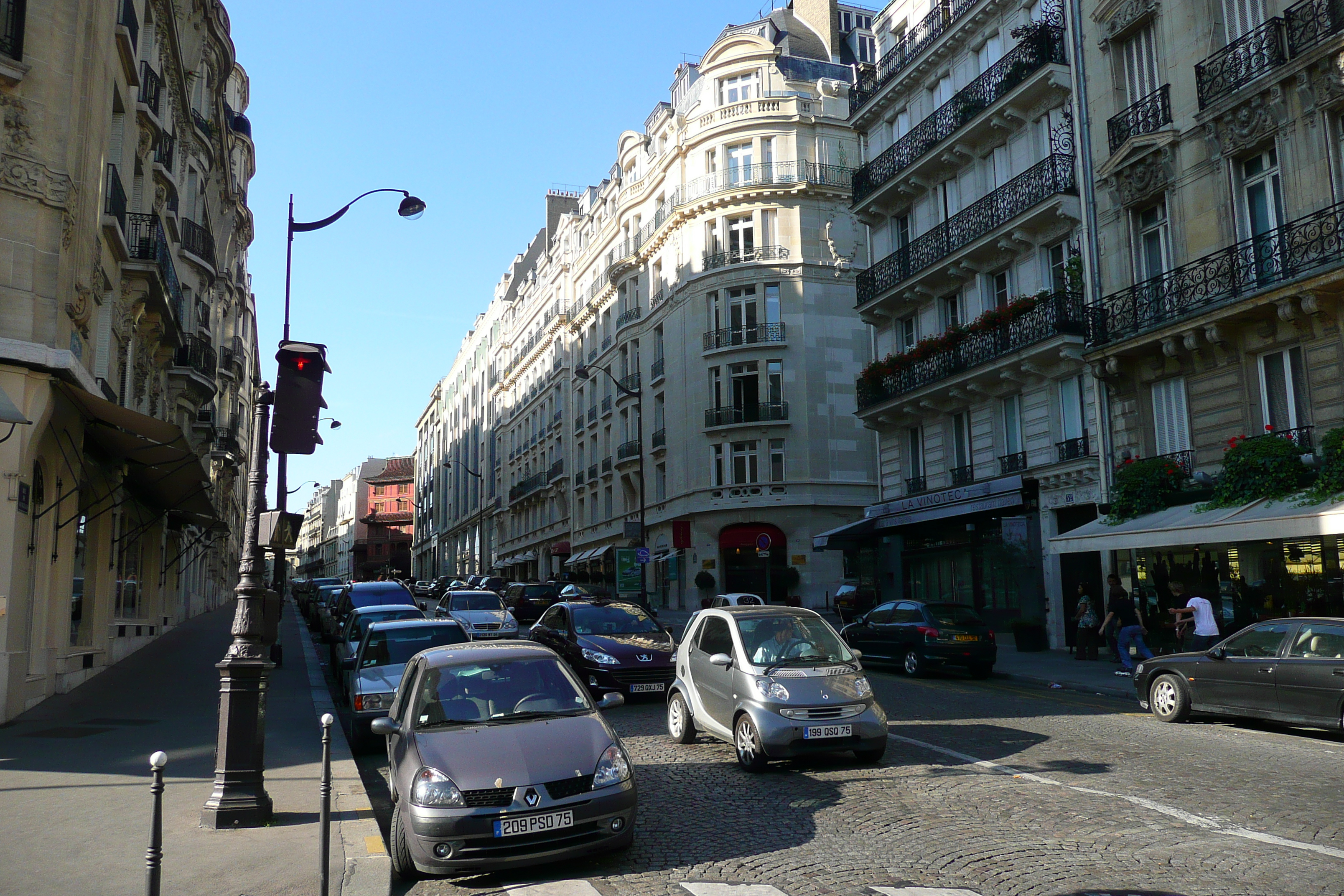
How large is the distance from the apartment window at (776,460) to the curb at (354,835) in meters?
31.1

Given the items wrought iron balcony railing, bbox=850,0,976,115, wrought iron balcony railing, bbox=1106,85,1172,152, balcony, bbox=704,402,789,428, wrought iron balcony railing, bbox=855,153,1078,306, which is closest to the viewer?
wrought iron balcony railing, bbox=1106,85,1172,152


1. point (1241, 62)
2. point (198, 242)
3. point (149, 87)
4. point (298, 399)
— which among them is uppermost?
point (149, 87)

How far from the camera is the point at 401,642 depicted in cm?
1324

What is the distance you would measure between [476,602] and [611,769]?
70.2 feet

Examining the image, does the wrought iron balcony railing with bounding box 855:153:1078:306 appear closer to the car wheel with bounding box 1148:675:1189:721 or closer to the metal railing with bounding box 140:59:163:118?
the car wheel with bounding box 1148:675:1189:721

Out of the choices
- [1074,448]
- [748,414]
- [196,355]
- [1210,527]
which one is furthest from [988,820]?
[748,414]

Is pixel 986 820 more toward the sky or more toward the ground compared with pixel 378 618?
more toward the ground

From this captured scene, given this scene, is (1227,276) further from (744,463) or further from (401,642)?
(744,463)

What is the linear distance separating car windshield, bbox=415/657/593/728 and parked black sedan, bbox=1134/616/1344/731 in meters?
8.46

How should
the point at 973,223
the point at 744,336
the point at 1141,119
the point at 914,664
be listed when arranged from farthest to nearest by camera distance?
the point at 744,336 < the point at 973,223 < the point at 1141,119 < the point at 914,664

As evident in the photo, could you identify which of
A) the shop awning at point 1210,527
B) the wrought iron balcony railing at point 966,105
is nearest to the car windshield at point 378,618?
the shop awning at point 1210,527

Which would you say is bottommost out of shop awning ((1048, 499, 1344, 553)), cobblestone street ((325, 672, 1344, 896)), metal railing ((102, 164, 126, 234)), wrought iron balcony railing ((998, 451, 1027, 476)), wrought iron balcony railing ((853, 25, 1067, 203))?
cobblestone street ((325, 672, 1344, 896))

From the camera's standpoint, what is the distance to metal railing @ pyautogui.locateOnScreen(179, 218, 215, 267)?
95.6 ft

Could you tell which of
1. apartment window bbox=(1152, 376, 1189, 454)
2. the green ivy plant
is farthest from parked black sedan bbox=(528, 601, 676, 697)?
apartment window bbox=(1152, 376, 1189, 454)
